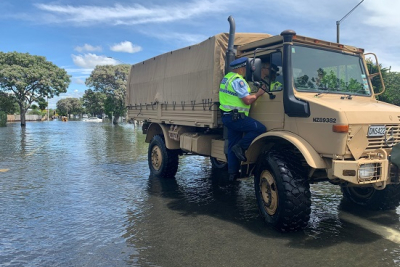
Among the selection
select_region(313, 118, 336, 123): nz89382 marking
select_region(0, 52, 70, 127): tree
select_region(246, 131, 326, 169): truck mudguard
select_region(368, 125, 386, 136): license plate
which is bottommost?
select_region(246, 131, 326, 169): truck mudguard

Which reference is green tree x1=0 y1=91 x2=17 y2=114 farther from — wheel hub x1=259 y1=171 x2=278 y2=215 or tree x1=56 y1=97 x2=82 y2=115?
tree x1=56 y1=97 x2=82 y2=115

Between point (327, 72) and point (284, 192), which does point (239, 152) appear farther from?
point (327, 72)

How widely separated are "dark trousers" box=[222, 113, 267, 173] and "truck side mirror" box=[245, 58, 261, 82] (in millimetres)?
699

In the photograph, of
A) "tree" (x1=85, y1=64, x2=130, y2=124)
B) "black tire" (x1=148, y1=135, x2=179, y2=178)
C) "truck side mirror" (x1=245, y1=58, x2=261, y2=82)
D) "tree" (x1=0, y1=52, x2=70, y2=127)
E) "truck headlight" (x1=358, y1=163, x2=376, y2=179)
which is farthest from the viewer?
"tree" (x1=85, y1=64, x2=130, y2=124)

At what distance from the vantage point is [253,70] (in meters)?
4.82

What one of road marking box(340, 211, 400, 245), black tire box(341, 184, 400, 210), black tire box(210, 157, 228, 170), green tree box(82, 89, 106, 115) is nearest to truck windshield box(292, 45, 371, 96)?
black tire box(341, 184, 400, 210)

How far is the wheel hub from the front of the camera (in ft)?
15.5

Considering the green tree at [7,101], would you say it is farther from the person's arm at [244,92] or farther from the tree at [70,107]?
the tree at [70,107]

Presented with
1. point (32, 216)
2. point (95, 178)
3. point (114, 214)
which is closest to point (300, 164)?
point (114, 214)

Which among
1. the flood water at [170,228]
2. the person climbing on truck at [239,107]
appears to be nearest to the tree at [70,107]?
the flood water at [170,228]

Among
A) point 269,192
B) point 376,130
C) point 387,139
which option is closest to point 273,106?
point 269,192

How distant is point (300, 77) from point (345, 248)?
2380mm

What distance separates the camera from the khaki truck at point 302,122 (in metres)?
4.20

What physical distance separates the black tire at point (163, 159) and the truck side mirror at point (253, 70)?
3800mm
